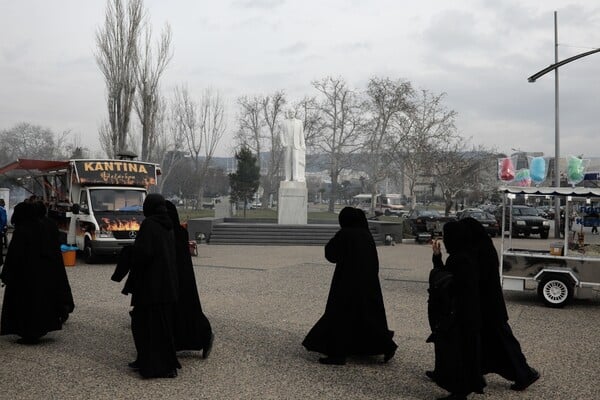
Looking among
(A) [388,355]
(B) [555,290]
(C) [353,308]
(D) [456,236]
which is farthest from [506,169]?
(D) [456,236]

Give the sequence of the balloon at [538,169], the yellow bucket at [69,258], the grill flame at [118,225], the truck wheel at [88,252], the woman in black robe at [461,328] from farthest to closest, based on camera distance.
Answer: the truck wheel at [88,252] < the grill flame at [118,225] < the yellow bucket at [69,258] < the balloon at [538,169] < the woman in black robe at [461,328]

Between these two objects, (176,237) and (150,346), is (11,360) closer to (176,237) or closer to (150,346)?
(150,346)

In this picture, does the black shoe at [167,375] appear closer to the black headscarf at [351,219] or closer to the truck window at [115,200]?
the black headscarf at [351,219]

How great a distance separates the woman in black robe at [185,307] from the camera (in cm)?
666

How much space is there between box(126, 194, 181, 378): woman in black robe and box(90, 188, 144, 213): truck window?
36.1ft

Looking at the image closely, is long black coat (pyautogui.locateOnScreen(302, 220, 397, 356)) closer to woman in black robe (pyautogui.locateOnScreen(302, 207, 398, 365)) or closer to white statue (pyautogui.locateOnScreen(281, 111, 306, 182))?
woman in black robe (pyautogui.locateOnScreen(302, 207, 398, 365))

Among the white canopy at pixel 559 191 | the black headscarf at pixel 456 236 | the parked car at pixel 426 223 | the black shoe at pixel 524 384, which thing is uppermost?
the white canopy at pixel 559 191

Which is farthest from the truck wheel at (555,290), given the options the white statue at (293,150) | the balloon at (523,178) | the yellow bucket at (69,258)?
the white statue at (293,150)

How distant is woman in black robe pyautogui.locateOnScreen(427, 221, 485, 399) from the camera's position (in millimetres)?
5203

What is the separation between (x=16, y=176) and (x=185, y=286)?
16.4m

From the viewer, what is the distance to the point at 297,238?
2514cm

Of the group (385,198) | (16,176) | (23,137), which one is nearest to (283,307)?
(16,176)

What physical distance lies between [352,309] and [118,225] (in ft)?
37.3

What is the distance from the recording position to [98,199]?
16.9m
